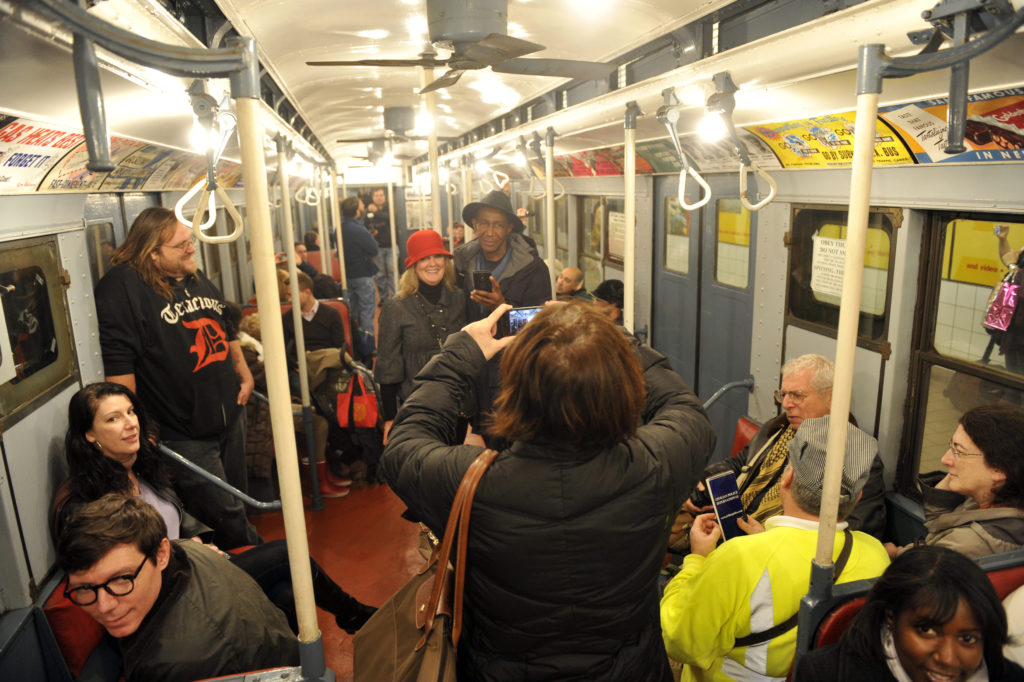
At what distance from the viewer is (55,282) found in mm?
2775

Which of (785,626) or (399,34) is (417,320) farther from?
(785,626)

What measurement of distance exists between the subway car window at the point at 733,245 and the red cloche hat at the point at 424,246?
2.39 m

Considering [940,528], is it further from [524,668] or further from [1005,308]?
[524,668]

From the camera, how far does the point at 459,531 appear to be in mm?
1439

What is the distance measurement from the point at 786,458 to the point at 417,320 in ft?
6.19

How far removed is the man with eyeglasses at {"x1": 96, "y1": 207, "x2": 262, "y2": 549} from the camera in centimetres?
310

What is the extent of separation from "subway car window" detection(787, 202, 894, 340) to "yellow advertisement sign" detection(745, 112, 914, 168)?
0.30 m

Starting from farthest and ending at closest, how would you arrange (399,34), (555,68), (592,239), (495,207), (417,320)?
(592,239) < (495,207) < (399,34) < (417,320) < (555,68)

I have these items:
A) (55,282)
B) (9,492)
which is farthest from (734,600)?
(55,282)

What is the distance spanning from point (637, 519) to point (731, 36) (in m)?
2.36

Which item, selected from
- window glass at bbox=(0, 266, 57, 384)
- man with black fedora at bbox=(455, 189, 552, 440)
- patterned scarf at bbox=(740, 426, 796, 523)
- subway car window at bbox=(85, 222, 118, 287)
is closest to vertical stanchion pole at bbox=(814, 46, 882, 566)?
patterned scarf at bbox=(740, 426, 796, 523)

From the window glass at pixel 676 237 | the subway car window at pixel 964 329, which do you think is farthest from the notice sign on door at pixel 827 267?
the window glass at pixel 676 237

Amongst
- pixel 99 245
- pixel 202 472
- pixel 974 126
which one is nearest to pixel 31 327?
pixel 202 472

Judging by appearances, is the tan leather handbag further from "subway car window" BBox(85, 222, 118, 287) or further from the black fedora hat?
"subway car window" BBox(85, 222, 118, 287)
